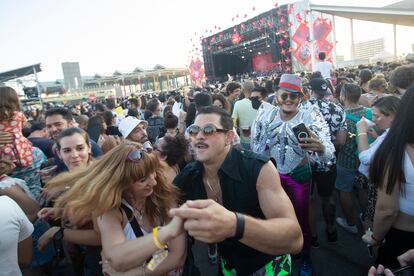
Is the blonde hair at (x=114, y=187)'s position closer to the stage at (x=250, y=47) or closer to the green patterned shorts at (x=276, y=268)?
the green patterned shorts at (x=276, y=268)

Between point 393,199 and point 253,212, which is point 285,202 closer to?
point 253,212

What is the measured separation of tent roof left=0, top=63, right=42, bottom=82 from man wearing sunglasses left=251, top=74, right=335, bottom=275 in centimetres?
1741

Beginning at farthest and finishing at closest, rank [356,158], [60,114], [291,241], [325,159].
Result: [60,114]
[356,158]
[325,159]
[291,241]

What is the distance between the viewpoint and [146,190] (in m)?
1.79

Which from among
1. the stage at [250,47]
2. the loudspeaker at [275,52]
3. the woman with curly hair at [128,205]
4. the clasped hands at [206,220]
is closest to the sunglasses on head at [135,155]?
the woman with curly hair at [128,205]

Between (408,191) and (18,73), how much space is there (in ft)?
68.4

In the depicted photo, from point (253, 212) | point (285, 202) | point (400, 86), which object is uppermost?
point (400, 86)

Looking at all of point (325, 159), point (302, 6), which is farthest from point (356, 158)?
point (302, 6)

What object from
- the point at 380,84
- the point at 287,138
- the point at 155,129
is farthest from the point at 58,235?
the point at 380,84

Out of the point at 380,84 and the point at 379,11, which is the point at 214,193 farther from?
the point at 379,11

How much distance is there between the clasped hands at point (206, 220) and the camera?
1099mm

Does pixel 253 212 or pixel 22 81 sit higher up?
pixel 22 81

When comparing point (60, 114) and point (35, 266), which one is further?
point (60, 114)

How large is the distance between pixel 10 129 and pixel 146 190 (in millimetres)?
1931
